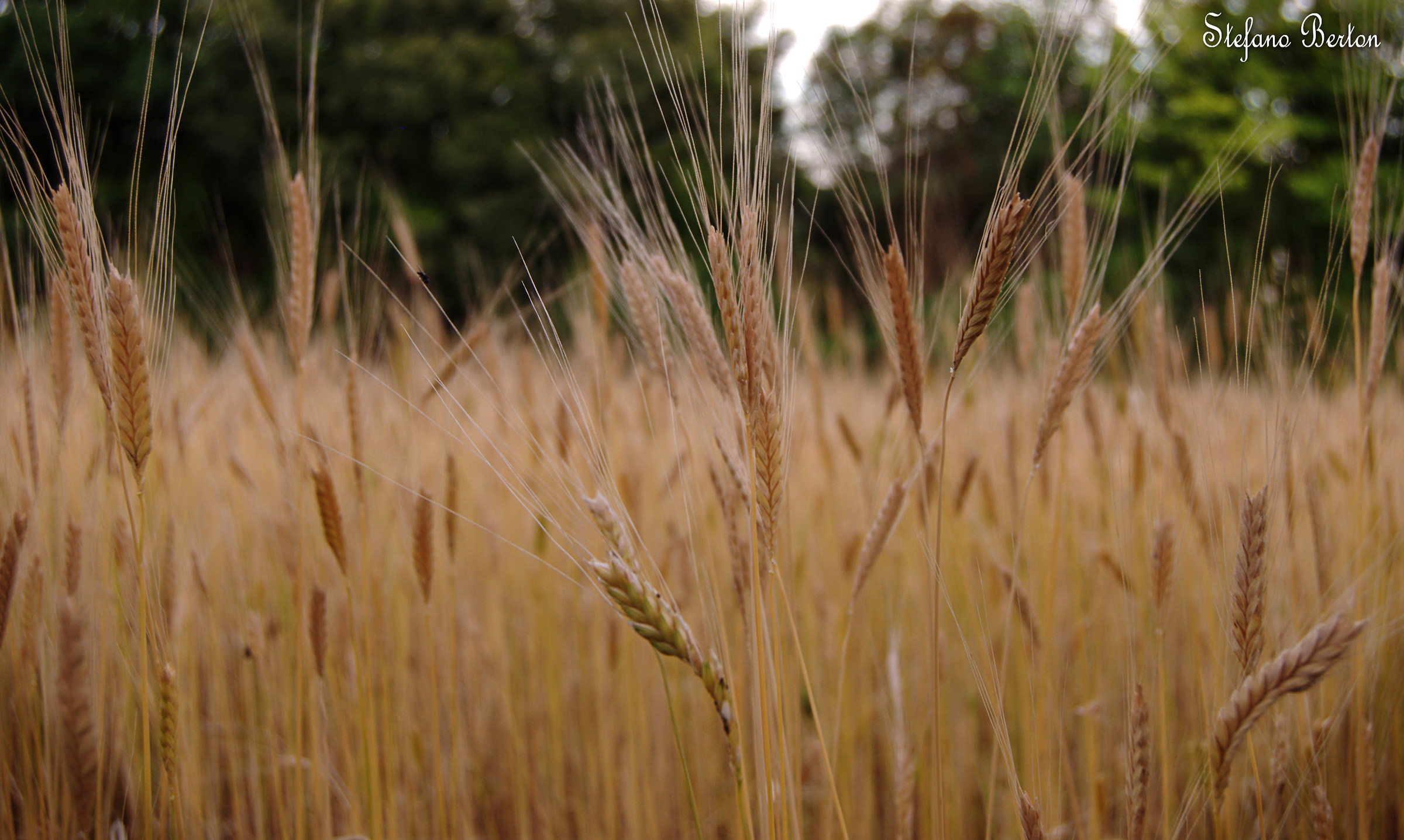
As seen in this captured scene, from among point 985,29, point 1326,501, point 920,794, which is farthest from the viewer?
point 985,29

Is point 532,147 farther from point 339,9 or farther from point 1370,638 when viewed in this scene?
point 1370,638

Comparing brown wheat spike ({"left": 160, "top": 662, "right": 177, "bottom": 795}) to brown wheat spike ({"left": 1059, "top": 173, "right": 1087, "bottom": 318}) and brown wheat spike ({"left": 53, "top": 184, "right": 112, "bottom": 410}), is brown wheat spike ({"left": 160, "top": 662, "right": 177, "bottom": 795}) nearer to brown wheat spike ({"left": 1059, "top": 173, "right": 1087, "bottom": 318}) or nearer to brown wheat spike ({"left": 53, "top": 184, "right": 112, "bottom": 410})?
brown wheat spike ({"left": 53, "top": 184, "right": 112, "bottom": 410})

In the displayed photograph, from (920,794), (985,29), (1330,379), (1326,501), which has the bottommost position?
(920,794)

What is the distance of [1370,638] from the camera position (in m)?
0.85

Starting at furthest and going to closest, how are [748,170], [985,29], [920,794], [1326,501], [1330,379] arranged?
[985,29], [1326,501], [920,794], [1330,379], [748,170]

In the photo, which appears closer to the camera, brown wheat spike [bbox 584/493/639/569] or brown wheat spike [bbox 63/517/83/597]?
brown wheat spike [bbox 584/493/639/569]

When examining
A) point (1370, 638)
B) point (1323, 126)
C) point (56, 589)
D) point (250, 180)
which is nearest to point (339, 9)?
point (250, 180)

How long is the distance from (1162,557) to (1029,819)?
34 cm

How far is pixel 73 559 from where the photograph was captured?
2.52ft

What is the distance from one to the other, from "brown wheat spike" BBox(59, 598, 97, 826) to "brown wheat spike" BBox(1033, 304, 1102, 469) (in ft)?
2.91

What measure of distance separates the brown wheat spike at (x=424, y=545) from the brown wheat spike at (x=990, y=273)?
0.63 meters

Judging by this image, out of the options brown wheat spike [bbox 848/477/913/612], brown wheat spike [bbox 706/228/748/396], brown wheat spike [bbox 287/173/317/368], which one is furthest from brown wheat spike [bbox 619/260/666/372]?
brown wheat spike [bbox 287/173/317/368]

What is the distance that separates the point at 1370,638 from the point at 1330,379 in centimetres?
32

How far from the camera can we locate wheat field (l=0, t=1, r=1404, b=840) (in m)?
0.66
